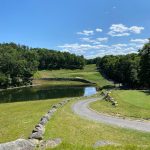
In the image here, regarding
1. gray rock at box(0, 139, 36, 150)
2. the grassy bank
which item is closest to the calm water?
the grassy bank

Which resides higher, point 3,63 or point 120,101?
point 3,63

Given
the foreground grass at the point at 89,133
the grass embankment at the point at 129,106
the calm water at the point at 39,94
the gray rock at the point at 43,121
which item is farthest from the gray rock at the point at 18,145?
the calm water at the point at 39,94

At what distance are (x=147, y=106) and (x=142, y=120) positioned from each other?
9.14 m

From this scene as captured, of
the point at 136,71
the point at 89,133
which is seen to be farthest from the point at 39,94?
the point at 89,133

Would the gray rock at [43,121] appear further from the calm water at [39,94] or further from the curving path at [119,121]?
the calm water at [39,94]

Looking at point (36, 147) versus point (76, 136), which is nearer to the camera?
point (36, 147)

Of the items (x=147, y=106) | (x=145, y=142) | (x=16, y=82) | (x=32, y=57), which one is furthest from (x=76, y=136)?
(x=32, y=57)

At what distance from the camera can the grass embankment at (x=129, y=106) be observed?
4016 centimetres

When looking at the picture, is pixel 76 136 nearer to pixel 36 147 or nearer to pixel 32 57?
pixel 36 147

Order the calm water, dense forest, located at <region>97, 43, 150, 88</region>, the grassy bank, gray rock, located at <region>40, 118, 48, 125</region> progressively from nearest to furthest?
the grassy bank → gray rock, located at <region>40, 118, 48, 125</region> → the calm water → dense forest, located at <region>97, 43, 150, 88</region>

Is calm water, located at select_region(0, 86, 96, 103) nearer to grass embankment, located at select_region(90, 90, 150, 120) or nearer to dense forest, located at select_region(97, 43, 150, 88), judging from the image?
dense forest, located at select_region(97, 43, 150, 88)

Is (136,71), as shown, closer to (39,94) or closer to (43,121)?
(39,94)

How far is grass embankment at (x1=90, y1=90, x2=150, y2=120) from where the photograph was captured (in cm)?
4016

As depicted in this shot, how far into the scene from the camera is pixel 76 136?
26.7 meters
